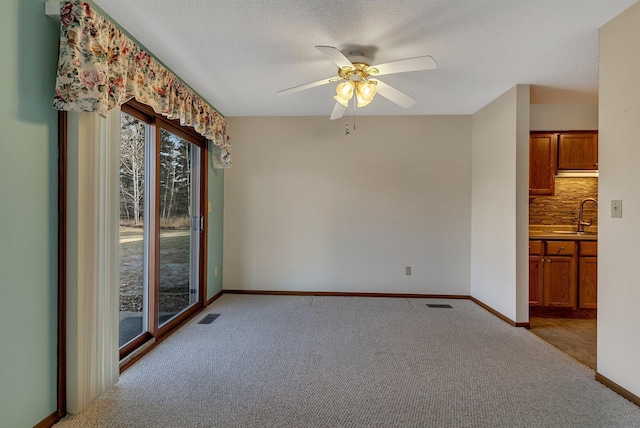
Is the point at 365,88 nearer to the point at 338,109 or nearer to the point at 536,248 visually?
the point at 338,109

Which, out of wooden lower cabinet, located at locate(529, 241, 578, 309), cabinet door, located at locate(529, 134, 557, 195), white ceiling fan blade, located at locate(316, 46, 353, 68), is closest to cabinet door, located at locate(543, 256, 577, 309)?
wooden lower cabinet, located at locate(529, 241, 578, 309)

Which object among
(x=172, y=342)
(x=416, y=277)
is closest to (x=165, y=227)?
(x=172, y=342)

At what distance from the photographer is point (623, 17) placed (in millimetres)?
1899

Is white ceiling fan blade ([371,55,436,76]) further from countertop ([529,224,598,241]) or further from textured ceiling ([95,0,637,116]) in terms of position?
countertop ([529,224,598,241])

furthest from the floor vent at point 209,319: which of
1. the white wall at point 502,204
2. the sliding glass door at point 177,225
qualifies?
the white wall at point 502,204

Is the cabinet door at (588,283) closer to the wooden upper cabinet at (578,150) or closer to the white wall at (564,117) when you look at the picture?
the wooden upper cabinet at (578,150)

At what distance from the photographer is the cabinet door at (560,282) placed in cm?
344

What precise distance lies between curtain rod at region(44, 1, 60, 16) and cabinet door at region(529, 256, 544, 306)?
4546 millimetres

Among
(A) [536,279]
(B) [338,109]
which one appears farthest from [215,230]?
(A) [536,279]

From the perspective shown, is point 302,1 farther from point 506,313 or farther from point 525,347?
point 506,313

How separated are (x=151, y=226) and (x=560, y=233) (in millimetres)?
4607

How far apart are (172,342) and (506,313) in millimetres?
3325

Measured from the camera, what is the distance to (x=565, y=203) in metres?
3.93

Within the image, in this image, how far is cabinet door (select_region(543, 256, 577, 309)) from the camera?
135 inches
